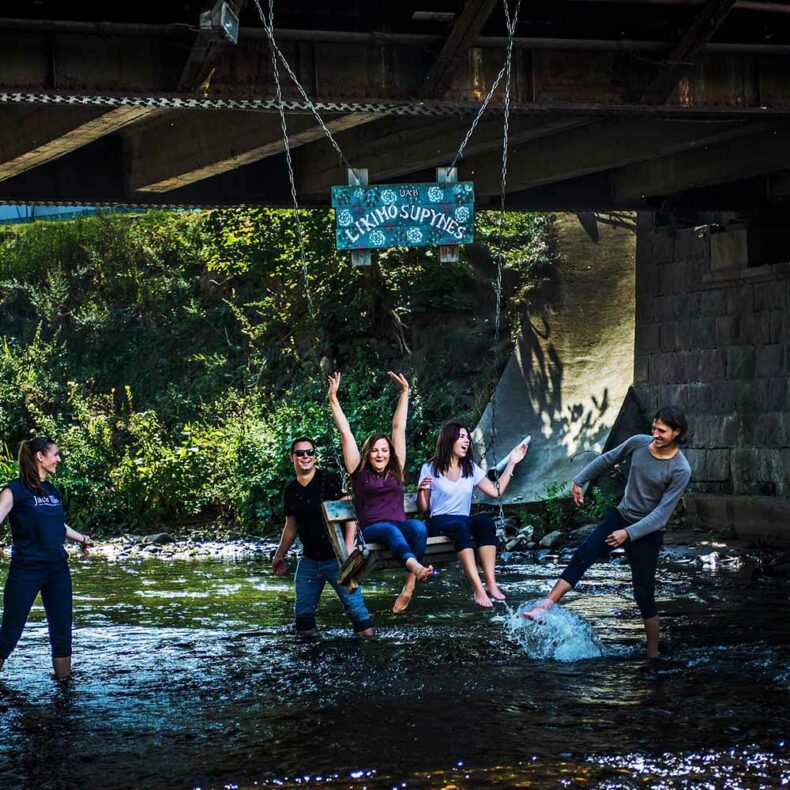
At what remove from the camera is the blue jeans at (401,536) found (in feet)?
38.2

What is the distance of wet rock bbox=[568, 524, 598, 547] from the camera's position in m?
19.8

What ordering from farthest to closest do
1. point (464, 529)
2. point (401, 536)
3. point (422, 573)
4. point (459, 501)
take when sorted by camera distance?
point (459, 501)
point (464, 529)
point (401, 536)
point (422, 573)

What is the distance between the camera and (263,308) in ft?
94.0

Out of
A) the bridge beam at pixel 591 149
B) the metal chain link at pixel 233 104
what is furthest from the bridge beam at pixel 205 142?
the bridge beam at pixel 591 149

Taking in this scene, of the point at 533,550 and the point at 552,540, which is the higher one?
the point at 552,540

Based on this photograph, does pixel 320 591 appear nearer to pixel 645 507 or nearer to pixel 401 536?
pixel 401 536

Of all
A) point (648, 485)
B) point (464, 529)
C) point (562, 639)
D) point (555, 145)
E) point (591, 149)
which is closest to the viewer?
point (648, 485)

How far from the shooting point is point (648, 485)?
35.9 ft

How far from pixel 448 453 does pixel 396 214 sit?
2.19 meters

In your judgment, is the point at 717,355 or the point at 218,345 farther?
the point at 218,345

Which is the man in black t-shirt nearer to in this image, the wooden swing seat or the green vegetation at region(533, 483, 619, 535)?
the wooden swing seat

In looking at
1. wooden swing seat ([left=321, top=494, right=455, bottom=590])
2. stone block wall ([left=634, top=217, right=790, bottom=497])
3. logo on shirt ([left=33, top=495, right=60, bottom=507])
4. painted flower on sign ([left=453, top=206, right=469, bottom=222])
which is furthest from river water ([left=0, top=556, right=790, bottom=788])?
stone block wall ([left=634, top=217, right=790, bottom=497])

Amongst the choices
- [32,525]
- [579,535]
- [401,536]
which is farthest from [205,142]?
[579,535]

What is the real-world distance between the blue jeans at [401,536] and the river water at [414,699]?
85cm
